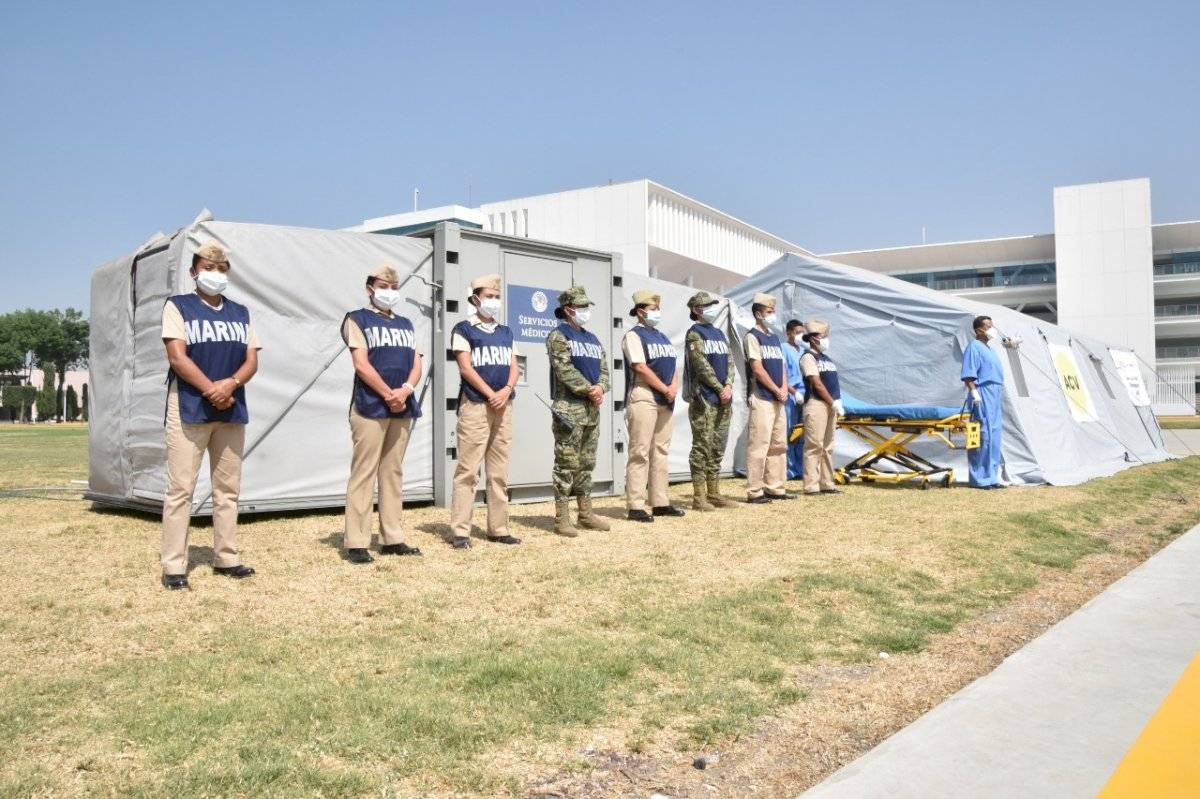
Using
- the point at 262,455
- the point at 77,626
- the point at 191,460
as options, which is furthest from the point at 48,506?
the point at 77,626

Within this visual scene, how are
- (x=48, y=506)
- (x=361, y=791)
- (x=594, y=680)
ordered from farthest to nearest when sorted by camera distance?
(x=48, y=506) → (x=594, y=680) → (x=361, y=791)

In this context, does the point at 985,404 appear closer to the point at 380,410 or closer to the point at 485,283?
the point at 485,283

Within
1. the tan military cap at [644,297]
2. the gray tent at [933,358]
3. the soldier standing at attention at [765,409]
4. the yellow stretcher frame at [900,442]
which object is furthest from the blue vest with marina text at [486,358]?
the gray tent at [933,358]

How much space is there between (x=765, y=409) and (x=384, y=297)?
4.62 meters

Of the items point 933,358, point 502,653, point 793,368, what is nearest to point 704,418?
point 793,368

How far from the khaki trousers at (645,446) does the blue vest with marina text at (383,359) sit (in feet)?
7.85

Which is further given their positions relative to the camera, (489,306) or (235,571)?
(489,306)

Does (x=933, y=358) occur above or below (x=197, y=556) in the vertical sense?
above

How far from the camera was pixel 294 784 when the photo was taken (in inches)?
97.3

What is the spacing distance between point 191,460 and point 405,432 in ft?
4.78

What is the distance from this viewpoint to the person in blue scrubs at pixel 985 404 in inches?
426

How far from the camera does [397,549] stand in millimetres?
6059

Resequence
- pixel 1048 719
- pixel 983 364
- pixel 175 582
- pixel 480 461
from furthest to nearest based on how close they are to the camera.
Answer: pixel 983 364
pixel 480 461
pixel 175 582
pixel 1048 719

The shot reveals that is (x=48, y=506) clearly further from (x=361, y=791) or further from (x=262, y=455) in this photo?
(x=361, y=791)
